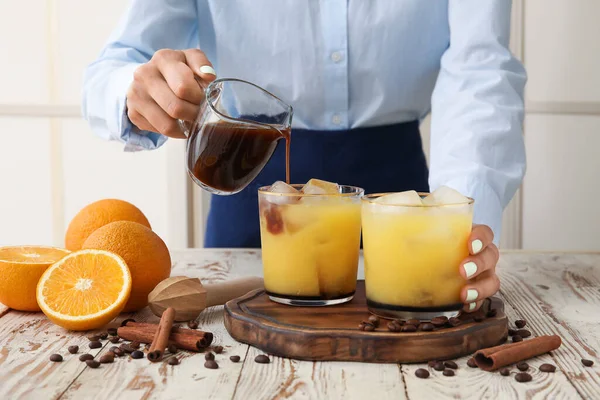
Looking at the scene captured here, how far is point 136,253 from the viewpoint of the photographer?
4.63 feet

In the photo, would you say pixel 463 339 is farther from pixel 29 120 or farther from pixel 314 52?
pixel 29 120

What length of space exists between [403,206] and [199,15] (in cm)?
112

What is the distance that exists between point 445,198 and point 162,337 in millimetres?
513

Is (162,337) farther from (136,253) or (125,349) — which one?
(136,253)

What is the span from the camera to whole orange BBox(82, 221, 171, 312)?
55.3 inches

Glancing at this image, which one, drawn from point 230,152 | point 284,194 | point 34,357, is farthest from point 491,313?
point 34,357

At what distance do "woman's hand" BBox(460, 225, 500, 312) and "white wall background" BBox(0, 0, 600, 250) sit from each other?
2.30 m

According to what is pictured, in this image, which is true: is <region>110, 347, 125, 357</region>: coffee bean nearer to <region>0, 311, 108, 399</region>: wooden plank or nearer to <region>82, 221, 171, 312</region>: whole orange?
<region>0, 311, 108, 399</region>: wooden plank

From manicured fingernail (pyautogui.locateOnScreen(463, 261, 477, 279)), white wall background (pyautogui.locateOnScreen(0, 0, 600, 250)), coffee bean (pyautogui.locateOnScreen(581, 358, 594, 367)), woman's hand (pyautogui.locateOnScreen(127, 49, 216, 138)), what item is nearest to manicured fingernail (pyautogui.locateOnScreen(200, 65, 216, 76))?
woman's hand (pyautogui.locateOnScreen(127, 49, 216, 138))

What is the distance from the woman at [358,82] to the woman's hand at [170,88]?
10 cm

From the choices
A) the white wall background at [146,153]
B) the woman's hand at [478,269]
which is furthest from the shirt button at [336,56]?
the white wall background at [146,153]

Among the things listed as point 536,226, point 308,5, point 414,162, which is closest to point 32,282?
point 308,5

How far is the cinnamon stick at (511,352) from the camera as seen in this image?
1.10m

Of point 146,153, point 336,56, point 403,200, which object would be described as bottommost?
point 403,200
